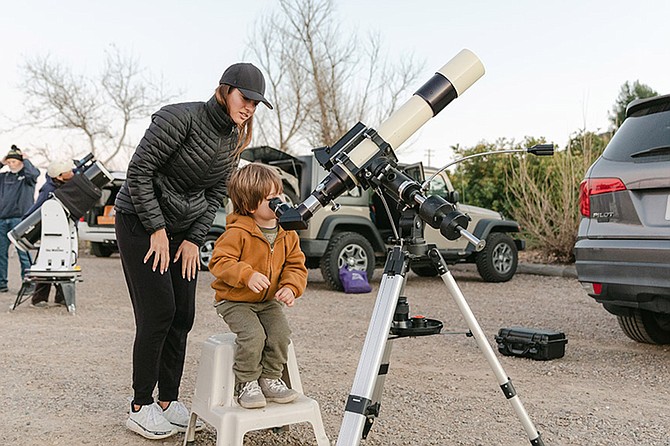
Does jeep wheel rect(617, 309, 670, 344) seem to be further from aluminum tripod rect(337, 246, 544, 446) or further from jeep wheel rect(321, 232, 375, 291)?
jeep wheel rect(321, 232, 375, 291)

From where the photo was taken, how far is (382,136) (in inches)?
109

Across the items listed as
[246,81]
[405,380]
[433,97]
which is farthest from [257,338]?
[405,380]

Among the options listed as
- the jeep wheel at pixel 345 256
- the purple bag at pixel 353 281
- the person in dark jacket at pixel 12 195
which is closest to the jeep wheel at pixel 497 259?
the jeep wheel at pixel 345 256

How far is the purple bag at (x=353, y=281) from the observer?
32.1 feet

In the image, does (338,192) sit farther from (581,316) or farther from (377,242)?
(377,242)

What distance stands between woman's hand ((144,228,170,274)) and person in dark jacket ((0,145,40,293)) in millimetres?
7224

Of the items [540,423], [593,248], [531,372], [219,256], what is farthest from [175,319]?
[593,248]

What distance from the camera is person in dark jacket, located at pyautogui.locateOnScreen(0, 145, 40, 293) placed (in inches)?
381

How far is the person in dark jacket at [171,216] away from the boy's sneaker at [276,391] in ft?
2.07

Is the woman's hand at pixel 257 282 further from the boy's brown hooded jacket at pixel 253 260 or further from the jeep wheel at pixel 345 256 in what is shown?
the jeep wheel at pixel 345 256

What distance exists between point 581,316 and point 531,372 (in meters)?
2.95

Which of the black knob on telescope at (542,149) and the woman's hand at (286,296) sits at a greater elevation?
the black knob on telescope at (542,149)

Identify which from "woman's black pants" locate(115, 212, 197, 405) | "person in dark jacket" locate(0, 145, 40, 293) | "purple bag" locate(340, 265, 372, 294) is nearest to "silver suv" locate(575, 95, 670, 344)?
"woman's black pants" locate(115, 212, 197, 405)

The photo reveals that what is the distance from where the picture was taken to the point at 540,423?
3.74 meters
